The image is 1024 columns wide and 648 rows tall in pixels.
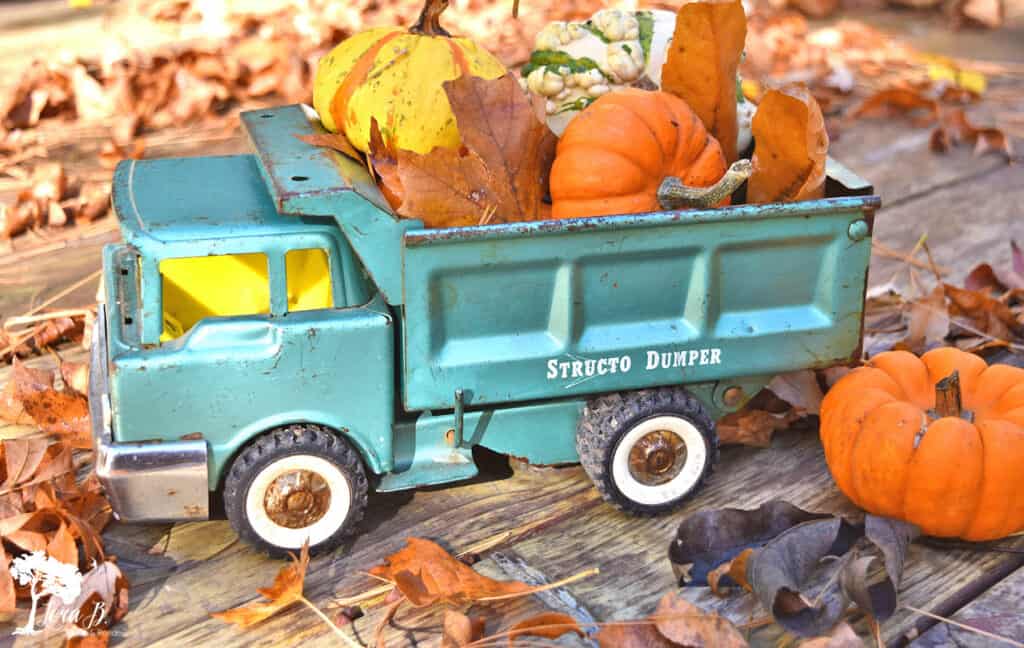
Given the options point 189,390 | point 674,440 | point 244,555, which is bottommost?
point 244,555

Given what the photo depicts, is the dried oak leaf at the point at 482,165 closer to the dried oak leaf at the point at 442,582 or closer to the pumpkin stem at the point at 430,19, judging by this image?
the pumpkin stem at the point at 430,19

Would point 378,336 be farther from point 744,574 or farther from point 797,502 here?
point 797,502

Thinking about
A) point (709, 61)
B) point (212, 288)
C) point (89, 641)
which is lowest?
point (89, 641)

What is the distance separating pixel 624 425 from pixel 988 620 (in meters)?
1.04

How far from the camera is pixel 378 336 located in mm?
3074

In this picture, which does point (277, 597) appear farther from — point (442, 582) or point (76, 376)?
point (76, 376)

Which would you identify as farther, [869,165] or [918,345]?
[869,165]

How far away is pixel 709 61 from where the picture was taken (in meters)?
3.53

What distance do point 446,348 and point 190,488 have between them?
0.75 meters

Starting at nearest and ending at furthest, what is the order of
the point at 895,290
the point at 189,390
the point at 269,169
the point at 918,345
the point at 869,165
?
the point at 189,390, the point at 269,169, the point at 918,345, the point at 895,290, the point at 869,165

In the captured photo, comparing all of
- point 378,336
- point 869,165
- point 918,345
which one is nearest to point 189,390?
point 378,336

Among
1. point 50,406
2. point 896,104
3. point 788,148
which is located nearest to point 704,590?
point 788,148

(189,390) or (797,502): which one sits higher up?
(189,390)

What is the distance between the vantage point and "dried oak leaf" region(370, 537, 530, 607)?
9.69ft
